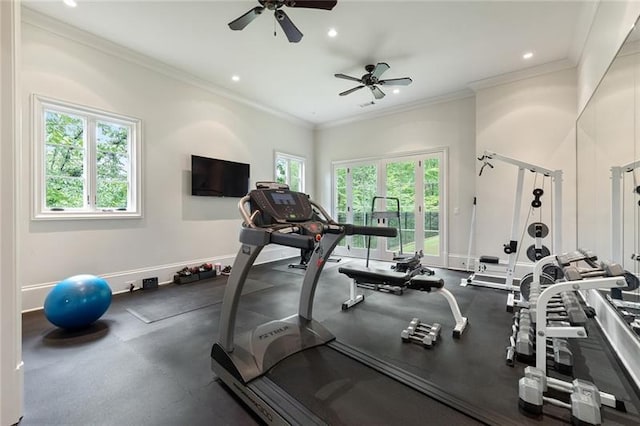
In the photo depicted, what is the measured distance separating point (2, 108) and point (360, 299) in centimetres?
373

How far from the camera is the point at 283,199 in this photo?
84.9 inches

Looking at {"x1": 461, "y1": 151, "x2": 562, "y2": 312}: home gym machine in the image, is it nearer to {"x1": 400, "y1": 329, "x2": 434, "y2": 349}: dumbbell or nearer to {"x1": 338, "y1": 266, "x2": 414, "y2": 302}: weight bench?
{"x1": 400, "y1": 329, "x2": 434, "y2": 349}: dumbbell

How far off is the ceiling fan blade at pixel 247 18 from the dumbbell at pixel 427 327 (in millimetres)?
3648

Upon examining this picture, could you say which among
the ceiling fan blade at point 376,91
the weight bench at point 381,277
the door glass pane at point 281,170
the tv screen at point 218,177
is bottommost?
the weight bench at point 381,277

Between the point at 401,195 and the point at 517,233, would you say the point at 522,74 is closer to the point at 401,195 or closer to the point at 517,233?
the point at 517,233

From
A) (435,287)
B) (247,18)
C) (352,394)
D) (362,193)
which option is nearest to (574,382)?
(435,287)

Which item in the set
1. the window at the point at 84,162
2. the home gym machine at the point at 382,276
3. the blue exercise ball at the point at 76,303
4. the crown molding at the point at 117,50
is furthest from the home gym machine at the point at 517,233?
the window at the point at 84,162

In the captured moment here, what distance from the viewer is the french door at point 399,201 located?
19.5 feet

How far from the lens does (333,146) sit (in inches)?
300

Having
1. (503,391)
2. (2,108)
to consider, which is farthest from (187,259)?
(503,391)

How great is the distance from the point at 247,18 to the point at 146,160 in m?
2.84

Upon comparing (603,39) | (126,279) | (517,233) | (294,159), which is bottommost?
(126,279)

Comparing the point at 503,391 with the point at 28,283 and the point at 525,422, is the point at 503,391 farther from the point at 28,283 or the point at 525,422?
the point at 28,283

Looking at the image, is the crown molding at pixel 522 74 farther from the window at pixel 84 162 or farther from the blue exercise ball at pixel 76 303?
the blue exercise ball at pixel 76 303
